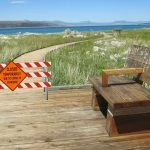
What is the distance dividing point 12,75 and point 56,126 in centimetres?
213

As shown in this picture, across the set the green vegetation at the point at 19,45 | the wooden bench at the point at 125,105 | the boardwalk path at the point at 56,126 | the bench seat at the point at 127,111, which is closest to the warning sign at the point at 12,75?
the boardwalk path at the point at 56,126

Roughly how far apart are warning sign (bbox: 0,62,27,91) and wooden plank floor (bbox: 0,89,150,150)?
1.39 feet

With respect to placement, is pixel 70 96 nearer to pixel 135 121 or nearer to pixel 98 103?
pixel 98 103

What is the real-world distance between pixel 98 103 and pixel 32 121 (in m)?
1.46

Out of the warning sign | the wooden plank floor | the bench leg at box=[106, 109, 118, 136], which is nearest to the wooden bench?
the bench leg at box=[106, 109, 118, 136]

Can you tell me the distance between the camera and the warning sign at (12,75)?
7926 millimetres

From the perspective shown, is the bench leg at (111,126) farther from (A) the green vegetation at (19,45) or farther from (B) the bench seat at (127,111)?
(A) the green vegetation at (19,45)

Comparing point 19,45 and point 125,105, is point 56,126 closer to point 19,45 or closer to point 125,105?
point 125,105

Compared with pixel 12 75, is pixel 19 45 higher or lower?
lower

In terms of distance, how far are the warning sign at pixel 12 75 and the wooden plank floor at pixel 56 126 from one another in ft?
1.39

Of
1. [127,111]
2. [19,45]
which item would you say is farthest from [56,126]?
[19,45]

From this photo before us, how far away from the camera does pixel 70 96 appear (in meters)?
8.57

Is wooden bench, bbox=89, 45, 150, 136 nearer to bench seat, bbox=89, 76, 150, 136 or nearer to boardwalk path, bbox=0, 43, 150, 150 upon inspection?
bench seat, bbox=89, 76, 150, 136

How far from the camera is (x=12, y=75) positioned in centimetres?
807
